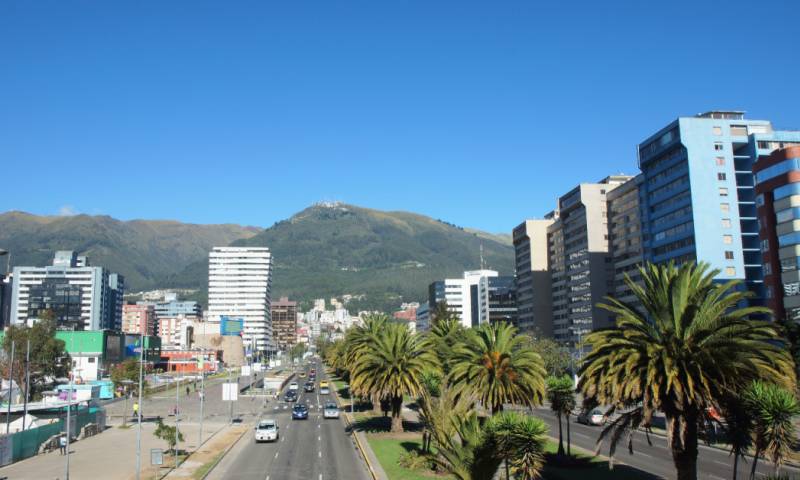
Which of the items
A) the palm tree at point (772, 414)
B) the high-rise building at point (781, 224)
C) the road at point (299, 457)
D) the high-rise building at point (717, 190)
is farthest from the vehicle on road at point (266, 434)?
the high-rise building at point (717, 190)

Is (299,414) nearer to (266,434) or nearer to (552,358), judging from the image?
(266,434)

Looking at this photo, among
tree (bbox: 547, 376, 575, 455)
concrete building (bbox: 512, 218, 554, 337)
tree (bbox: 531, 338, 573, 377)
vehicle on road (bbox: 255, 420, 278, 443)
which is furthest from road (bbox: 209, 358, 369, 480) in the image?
concrete building (bbox: 512, 218, 554, 337)

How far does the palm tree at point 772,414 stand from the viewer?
22562mm

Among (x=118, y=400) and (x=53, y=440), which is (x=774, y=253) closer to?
(x=53, y=440)

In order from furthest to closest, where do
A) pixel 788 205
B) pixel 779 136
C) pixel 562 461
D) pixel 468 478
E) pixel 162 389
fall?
pixel 162 389
pixel 779 136
pixel 788 205
pixel 562 461
pixel 468 478

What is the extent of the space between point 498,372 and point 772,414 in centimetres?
1655

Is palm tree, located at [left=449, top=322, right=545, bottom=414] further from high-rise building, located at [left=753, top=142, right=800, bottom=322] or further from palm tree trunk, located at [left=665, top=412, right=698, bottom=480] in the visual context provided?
high-rise building, located at [left=753, top=142, right=800, bottom=322]

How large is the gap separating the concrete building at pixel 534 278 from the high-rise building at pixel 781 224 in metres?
89.4

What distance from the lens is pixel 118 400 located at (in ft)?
338

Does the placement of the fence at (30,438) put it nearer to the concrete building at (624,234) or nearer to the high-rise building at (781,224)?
the high-rise building at (781,224)

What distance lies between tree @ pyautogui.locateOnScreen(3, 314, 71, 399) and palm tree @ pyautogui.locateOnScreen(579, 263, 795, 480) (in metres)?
86.9

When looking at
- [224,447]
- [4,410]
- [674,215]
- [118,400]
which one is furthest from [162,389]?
[674,215]

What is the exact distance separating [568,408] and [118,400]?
85.3 metres

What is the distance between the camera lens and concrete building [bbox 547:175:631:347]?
141 meters
